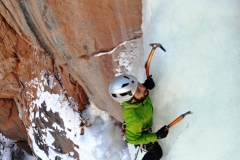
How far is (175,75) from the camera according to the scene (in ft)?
9.04

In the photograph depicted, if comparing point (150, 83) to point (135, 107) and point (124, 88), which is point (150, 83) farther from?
point (124, 88)

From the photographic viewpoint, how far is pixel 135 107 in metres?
2.72

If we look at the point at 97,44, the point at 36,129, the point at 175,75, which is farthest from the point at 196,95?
the point at 36,129

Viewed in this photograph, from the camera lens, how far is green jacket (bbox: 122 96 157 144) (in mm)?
2666

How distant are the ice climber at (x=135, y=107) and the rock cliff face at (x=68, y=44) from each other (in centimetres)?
134

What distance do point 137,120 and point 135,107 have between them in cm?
13

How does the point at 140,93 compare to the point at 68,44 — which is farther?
the point at 68,44

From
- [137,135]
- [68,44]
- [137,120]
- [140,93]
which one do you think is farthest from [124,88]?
[68,44]

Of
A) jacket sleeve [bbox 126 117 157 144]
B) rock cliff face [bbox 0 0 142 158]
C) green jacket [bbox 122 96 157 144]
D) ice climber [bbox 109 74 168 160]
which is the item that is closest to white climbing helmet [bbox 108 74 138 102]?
ice climber [bbox 109 74 168 160]

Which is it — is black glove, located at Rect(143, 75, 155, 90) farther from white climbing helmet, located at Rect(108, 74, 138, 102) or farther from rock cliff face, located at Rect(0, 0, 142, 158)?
rock cliff face, located at Rect(0, 0, 142, 158)

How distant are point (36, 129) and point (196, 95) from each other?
16.7ft

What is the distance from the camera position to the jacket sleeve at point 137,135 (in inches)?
105

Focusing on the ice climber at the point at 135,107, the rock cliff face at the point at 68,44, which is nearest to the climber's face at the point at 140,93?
the ice climber at the point at 135,107

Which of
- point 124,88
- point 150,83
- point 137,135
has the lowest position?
point 137,135
